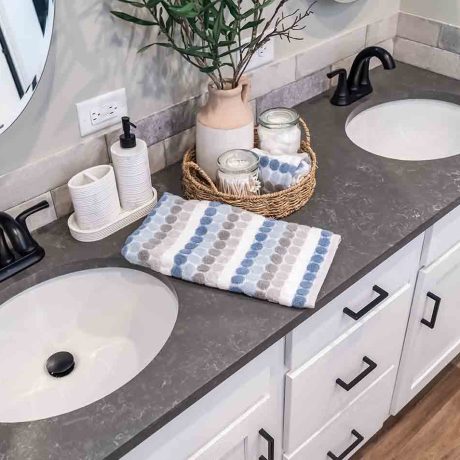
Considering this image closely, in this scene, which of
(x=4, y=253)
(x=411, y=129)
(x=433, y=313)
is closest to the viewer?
(x=4, y=253)

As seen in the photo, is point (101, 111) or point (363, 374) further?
point (363, 374)

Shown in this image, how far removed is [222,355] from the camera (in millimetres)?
1025

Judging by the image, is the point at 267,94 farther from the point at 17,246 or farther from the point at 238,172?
the point at 17,246

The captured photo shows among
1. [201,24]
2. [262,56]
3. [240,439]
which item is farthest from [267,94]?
[240,439]

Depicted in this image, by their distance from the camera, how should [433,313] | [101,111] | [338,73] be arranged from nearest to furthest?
[101,111] → [433,313] → [338,73]

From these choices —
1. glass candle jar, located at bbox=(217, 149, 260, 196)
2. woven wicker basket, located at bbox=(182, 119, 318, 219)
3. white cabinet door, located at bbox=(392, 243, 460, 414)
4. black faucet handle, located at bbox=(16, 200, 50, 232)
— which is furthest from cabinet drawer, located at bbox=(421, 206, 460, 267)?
black faucet handle, located at bbox=(16, 200, 50, 232)

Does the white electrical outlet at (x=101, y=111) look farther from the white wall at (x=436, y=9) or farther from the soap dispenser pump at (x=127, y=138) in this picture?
the white wall at (x=436, y=9)

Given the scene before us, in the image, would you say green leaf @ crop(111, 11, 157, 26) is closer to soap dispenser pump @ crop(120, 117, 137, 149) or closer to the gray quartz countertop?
soap dispenser pump @ crop(120, 117, 137, 149)

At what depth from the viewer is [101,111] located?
1.31 m

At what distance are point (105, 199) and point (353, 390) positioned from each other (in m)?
0.72

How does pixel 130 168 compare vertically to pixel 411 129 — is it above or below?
above

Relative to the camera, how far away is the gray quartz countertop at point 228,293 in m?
0.92

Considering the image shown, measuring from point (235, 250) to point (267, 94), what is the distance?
0.59m

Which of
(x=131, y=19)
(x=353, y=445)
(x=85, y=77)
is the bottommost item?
(x=353, y=445)
